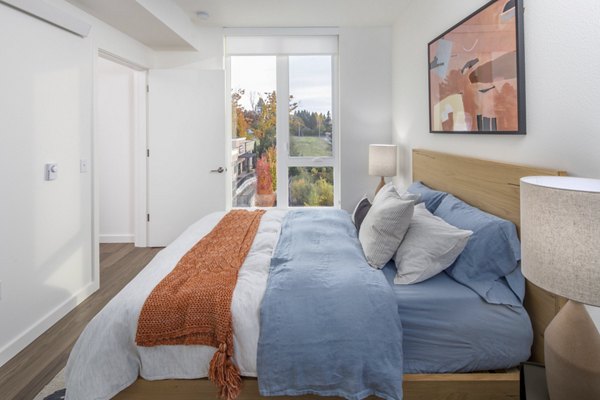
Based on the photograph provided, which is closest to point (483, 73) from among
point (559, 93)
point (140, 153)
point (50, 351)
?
point (559, 93)

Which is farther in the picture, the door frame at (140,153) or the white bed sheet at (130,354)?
the door frame at (140,153)

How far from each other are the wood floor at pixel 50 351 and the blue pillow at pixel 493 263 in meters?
2.21

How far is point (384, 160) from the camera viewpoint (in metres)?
4.08

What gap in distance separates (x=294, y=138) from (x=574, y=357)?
4.01m

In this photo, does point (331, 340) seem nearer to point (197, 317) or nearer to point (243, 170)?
point (197, 317)

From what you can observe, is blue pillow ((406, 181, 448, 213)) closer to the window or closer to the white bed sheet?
the white bed sheet

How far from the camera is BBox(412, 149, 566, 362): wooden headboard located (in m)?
1.61

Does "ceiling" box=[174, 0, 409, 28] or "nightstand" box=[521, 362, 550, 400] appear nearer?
"nightstand" box=[521, 362, 550, 400]

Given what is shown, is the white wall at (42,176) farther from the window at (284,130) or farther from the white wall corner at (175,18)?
the window at (284,130)

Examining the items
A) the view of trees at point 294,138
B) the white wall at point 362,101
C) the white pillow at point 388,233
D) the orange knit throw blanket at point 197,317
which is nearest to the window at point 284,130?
the view of trees at point 294,138

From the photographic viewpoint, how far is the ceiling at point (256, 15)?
338 cm

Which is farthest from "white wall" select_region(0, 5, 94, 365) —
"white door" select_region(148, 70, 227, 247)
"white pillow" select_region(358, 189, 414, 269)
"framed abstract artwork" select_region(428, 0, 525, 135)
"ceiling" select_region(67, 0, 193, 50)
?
"framed abstract artwork" select_region(428, 0, 525, 135)

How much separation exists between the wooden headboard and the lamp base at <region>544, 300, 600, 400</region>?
488 mm

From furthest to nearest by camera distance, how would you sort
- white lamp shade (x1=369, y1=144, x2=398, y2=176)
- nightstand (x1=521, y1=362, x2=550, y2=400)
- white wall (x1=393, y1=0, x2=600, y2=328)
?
1. white lamp shade (x1=369, y1=144, x2=398, y2=176)
2. white wall (x1=393, y1=0, x2=600, y2=328)
3. nightstand (x1=521, y1=362, x2=550, y2=400)
